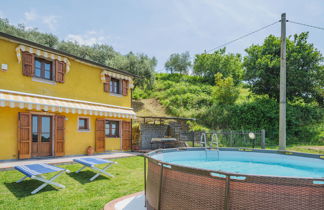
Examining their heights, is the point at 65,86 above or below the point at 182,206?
above

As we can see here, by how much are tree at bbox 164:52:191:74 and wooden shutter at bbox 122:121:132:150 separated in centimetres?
4068

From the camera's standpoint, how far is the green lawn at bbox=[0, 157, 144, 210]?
6.84 meters

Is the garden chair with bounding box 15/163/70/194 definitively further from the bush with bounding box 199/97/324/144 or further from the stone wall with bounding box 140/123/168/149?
the bush with bounding box 199/97/324/144

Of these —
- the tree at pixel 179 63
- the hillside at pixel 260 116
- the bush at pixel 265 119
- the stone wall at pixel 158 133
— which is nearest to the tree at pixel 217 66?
the tree at pixel 179 63

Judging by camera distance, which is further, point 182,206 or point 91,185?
point 91,185

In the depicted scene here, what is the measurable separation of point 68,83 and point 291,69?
25.5 meters

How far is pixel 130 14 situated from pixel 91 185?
15.7m

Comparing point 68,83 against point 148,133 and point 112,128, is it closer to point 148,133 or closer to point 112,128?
point 112,128

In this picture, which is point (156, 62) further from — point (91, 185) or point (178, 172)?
point (178, 172)

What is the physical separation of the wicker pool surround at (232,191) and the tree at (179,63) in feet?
183

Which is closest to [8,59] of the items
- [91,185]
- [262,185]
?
[91,185]

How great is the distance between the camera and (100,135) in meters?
18.3

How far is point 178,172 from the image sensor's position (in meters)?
4.48

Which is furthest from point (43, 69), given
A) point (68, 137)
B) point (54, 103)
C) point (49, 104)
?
point (68, 137)
